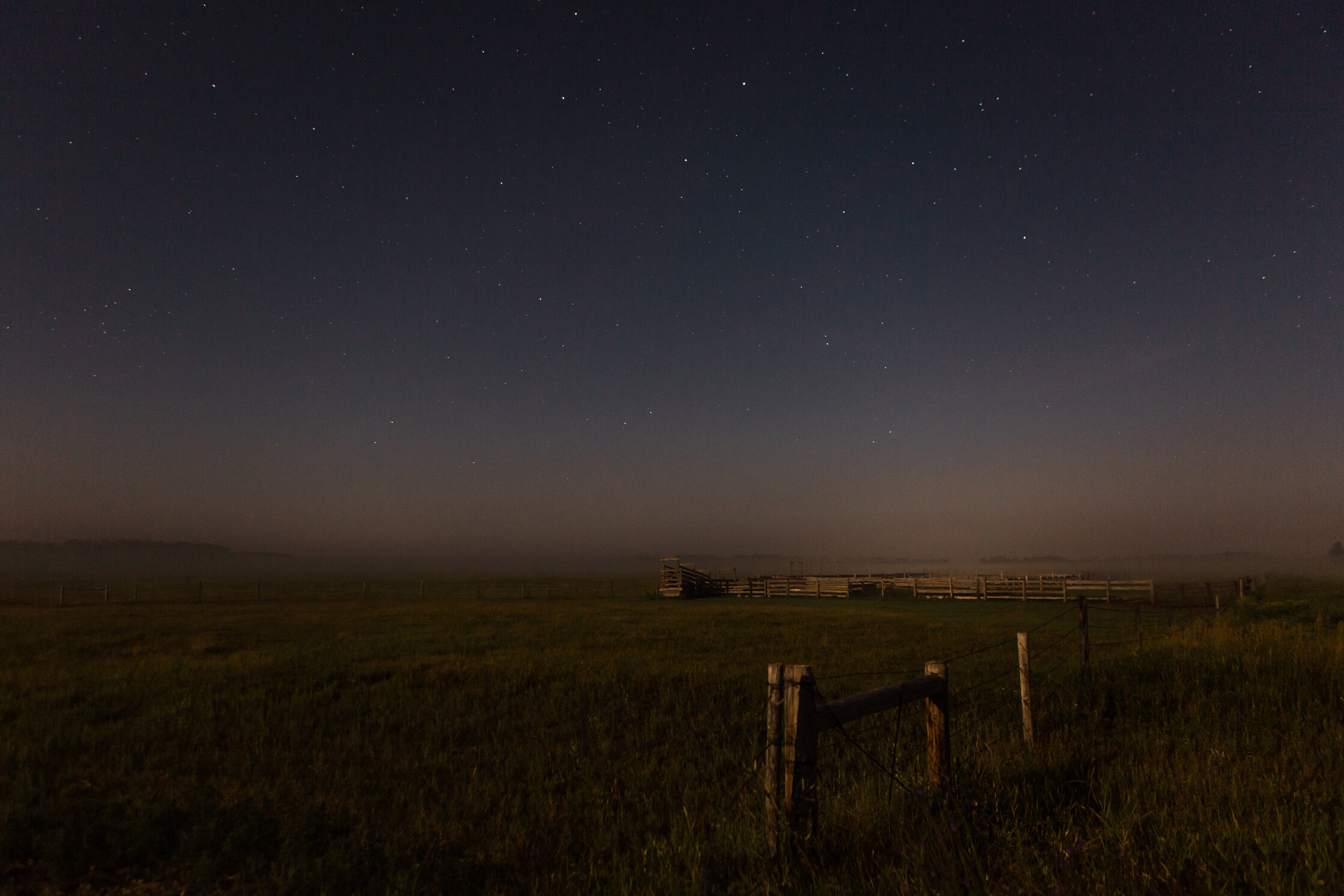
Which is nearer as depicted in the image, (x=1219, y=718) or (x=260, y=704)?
(x=1219, y=718)

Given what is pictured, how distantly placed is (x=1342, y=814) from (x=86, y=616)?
42.6 meters

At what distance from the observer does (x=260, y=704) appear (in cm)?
1227

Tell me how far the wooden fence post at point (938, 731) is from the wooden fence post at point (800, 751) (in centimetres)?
146

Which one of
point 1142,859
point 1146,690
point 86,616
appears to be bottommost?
point 86,616

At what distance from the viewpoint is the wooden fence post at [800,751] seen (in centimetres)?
421

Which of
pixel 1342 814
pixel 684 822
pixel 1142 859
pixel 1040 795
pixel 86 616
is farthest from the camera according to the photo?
pixel 86 616

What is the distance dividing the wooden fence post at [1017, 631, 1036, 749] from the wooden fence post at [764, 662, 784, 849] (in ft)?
14.4

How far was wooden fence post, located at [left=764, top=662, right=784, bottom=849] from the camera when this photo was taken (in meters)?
4.28

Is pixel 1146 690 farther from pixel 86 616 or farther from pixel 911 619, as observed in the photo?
pixel 86 616

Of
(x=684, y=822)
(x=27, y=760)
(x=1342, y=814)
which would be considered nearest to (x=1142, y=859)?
(x=1342, y=814)

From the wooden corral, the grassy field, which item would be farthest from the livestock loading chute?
the grassy field

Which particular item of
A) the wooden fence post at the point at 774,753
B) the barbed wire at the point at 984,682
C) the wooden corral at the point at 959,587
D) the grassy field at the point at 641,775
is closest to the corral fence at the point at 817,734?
the wooden fence post at the point at 774,753

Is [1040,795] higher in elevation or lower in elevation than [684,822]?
higher

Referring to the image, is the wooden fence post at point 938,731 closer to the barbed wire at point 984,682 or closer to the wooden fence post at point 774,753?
the wooden fence post at point 774,753
